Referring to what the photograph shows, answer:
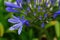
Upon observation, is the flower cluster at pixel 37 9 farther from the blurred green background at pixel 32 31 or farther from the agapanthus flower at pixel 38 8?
the blurred green background at pixel 32 31

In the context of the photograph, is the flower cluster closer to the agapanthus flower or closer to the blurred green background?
the agapanthus flower

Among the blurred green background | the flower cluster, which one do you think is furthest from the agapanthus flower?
the blurred green background

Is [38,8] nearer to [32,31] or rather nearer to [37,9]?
[37,9]

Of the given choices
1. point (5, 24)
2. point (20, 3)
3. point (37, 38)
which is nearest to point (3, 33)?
point (5, 24)

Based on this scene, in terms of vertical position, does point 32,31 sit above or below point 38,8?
below

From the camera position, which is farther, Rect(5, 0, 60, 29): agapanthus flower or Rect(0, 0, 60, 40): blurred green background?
Rect(0, 0, 60, 40): blurred green background

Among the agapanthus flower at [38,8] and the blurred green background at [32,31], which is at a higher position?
the agapanthus flower at [38,8]

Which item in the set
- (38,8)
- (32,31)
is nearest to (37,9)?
(38,8)

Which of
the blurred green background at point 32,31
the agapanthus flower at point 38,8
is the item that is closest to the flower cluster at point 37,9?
the agapanthus flower at point 38,8

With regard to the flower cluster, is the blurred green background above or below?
below

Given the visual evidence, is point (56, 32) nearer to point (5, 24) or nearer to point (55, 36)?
point (55, 36)

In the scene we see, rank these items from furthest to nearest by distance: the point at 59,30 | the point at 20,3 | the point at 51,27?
the point at 51,27 → the point at 59,30 → the point at 20,3
